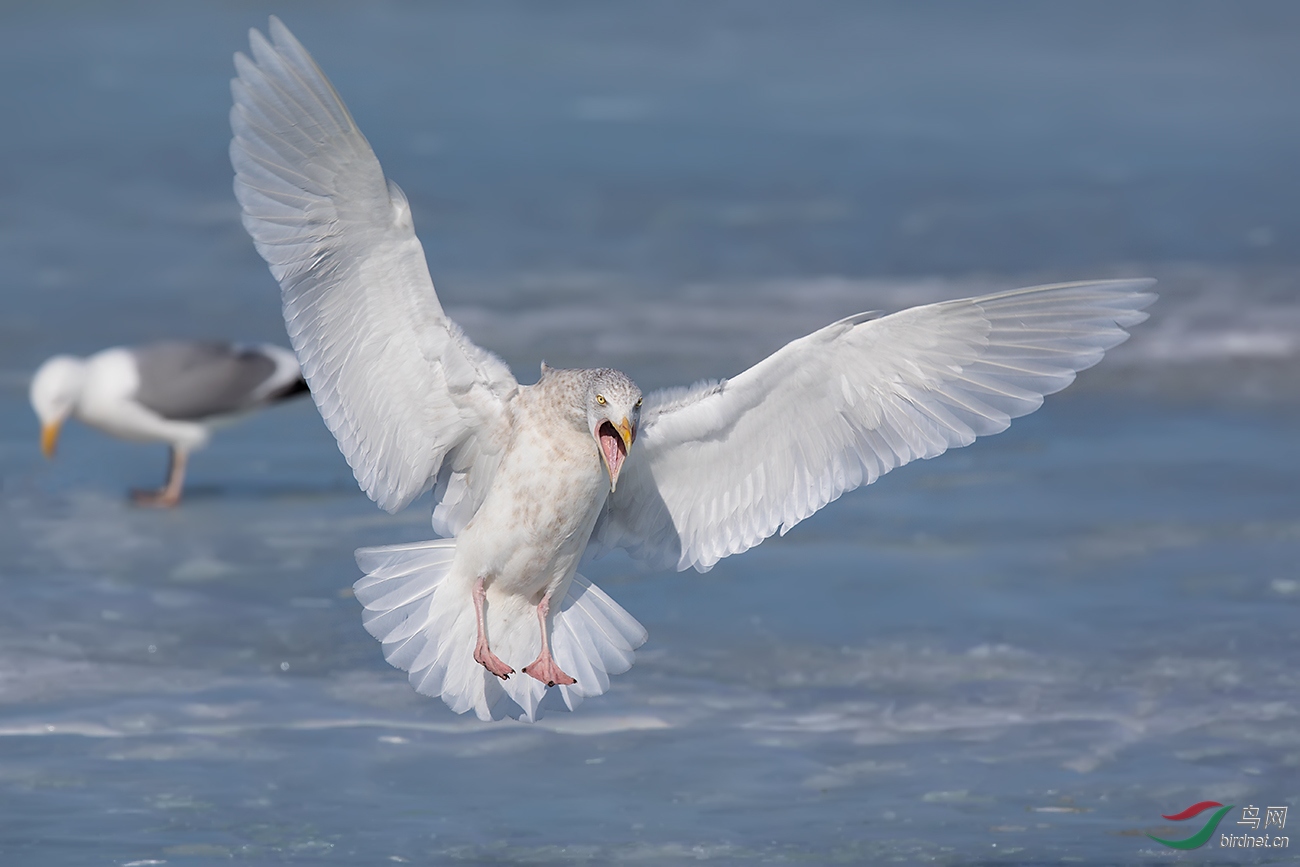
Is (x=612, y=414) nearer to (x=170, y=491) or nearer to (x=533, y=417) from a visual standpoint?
(x=533, y=417)

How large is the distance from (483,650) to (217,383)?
3.97m

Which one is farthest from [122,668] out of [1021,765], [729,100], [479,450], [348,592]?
[729,100]

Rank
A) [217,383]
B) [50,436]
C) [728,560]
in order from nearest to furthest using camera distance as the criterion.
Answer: [728,560] < [50,436] < [217,383]

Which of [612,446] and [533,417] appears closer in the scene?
[612,446]

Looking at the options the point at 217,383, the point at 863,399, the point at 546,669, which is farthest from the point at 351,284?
the point at 217,383

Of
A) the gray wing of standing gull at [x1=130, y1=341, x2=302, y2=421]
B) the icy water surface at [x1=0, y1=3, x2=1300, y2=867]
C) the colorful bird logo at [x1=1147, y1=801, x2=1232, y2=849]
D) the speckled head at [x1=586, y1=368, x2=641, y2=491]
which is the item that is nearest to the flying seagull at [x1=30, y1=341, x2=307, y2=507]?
the gray wing of standing gull at [x1=130, y1=341, x2=302, y2=421]

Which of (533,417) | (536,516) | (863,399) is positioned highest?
(863,399)

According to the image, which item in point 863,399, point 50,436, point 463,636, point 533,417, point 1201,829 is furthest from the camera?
point 50,436

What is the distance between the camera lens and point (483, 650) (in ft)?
17.5

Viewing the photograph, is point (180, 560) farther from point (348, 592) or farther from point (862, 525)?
point (862, 525)

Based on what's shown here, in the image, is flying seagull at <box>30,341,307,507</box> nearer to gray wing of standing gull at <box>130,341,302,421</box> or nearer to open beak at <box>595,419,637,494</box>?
gray wing of standing gull at <box>130,341,302,421</box>

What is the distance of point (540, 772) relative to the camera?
5.45 metres

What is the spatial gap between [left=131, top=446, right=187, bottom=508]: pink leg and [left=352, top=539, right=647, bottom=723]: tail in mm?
3046

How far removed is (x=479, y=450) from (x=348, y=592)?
161 cm
